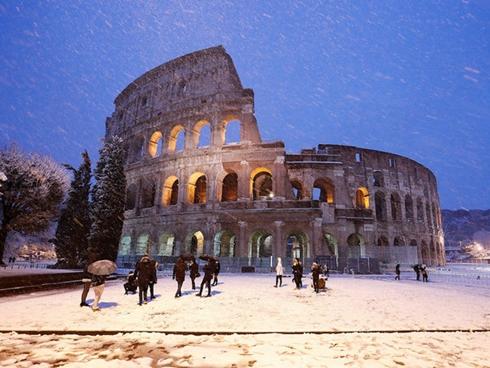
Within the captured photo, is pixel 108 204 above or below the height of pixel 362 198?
below

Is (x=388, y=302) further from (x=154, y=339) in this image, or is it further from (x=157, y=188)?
(x=157, y=188)

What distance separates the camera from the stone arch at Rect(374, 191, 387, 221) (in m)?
32.3

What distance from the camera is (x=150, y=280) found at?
8719 mm

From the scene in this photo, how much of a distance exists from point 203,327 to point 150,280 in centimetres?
394

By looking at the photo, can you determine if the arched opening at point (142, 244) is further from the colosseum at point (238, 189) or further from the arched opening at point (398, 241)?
the arched opening at point (398, 241)

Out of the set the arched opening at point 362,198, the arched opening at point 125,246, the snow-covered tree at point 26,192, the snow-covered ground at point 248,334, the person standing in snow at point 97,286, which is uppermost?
the arched opening at point 362,198

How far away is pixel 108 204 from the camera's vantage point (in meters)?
19.8

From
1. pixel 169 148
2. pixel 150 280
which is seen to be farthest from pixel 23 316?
pixel 169 148

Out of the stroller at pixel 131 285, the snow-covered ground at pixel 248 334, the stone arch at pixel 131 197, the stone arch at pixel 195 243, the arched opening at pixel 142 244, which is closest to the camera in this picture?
the snow-covered ground at pixel 248 334

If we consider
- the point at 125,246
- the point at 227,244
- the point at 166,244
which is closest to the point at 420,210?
the point at 227,244

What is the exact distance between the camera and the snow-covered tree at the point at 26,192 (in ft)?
60.1

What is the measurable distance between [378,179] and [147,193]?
27779 millimetres

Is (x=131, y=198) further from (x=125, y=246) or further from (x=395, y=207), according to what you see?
(x=395, y=207)

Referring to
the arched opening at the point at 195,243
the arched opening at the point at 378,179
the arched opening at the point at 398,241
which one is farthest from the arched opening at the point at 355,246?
the arched opening at the point at 195,243
